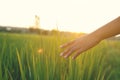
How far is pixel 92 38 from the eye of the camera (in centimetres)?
142

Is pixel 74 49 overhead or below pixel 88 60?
overhead

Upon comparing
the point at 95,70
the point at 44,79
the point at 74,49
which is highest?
the point at 74,49

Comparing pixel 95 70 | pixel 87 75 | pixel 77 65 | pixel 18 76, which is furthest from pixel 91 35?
pixel 95 70

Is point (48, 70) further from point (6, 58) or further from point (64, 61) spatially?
point (6, 58)

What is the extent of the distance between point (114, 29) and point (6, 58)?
1711mm

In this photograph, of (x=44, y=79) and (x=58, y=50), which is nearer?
(x=44, y=79)

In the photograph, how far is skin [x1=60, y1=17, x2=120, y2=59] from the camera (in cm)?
136

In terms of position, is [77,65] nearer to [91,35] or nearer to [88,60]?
[88,60]

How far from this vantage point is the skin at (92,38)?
1.36m

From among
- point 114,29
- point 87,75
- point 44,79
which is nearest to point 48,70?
point 44,79

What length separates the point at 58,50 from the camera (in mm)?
3104

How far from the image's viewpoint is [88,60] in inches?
113

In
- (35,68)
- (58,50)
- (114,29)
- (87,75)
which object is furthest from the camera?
(58,50)

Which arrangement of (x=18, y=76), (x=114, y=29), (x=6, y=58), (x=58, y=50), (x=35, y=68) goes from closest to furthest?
(x=114, y=29) < (x=35, y=68) < (x=18, y=76) < (x=6, y=58) < (x=58, y=50)
